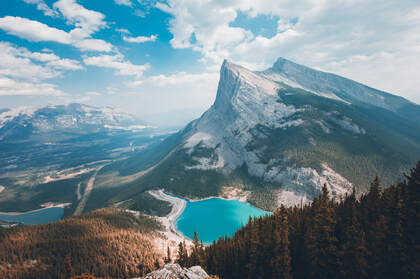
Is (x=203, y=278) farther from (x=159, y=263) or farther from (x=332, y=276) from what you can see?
(x=159, y=263)

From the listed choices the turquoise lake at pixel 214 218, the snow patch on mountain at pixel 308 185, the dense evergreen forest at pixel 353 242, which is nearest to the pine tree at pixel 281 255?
the dense evergreen forest at pixel 353 242

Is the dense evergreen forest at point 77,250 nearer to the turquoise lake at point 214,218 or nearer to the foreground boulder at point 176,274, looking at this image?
the turquoise lake at point 214,218

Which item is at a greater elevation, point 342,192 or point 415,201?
point 415,201

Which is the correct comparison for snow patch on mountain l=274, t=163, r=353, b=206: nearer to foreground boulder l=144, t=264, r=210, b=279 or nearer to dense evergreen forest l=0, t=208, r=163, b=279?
dense evergreen forest l=0, t=208, r=163, b=279

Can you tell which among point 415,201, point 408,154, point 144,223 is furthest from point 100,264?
point 408,154

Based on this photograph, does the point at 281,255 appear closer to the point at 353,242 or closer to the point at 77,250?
the point at 353,242

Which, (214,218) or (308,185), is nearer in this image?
(214,218)

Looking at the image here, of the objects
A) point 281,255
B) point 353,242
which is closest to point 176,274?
point 281,255
